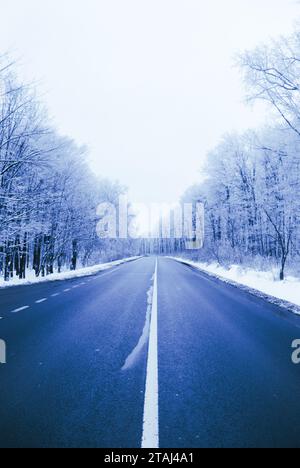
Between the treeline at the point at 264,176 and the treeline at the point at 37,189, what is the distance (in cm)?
1022

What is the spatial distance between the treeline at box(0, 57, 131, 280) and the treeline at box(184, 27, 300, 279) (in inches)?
402

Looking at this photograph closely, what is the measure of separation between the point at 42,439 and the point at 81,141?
3106 centimetres

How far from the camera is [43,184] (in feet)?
77.7

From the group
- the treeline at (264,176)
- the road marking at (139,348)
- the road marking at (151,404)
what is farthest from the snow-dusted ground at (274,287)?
the road marking at (151,404)

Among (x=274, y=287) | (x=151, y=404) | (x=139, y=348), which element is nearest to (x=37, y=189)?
(x=274, y=287)

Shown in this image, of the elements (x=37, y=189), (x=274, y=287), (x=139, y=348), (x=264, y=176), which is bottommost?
(x=274, y=287)

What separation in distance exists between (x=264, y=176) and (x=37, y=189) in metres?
17.7

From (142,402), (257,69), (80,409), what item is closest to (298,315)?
(142,402)

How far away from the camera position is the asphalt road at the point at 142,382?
9.07ft

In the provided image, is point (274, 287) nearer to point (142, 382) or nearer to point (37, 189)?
point (142, 382)

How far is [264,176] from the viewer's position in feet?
83.0

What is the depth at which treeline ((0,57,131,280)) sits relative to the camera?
54.6 ft

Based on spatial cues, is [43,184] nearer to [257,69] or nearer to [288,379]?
[257,69]

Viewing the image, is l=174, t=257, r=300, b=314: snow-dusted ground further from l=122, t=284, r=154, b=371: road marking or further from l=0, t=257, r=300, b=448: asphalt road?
l=122, t=284, r=154, b=371: road marking
